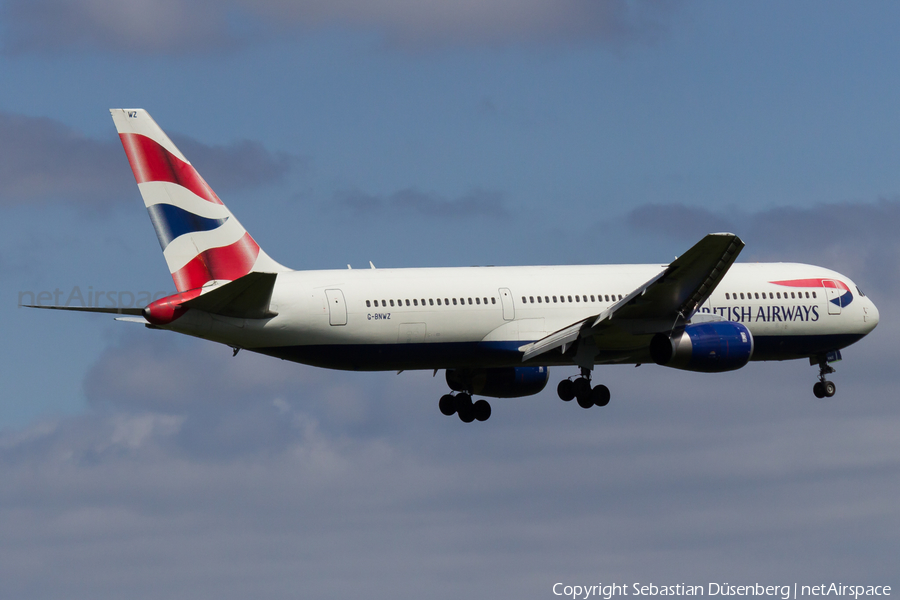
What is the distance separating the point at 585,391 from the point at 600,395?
24.9 inches

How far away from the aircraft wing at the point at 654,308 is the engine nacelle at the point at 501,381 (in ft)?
13.5

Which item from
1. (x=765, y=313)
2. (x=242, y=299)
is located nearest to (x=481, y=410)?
(x=765, y=313)

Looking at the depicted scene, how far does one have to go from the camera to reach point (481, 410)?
57.6 meters

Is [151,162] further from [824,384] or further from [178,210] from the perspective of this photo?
[824,384]

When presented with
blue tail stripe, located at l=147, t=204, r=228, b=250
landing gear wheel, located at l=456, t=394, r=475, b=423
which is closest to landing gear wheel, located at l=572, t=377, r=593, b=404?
landing gear wheel, located at l=456, t=394, r=475, b=423

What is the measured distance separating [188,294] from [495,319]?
11.3m

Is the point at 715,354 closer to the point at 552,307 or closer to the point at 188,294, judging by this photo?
the point at 552,307

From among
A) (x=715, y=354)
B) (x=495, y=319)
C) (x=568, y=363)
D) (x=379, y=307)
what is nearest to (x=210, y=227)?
(x=379, y=307)

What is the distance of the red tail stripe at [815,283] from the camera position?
56188 mm

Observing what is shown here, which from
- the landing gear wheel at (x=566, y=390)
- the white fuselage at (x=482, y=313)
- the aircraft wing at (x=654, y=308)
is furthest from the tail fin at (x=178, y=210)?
the landing gear wheel at (x=566, y=390)

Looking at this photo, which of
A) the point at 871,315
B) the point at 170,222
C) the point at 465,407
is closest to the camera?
the point at 170,222

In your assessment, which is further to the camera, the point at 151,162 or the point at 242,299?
the point at 151,162

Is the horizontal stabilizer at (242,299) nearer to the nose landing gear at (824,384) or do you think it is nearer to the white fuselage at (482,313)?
the white fuselage at (482,313)

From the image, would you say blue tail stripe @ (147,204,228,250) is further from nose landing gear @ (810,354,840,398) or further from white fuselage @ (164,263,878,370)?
nose landing gear @ (810,354,840,398)
